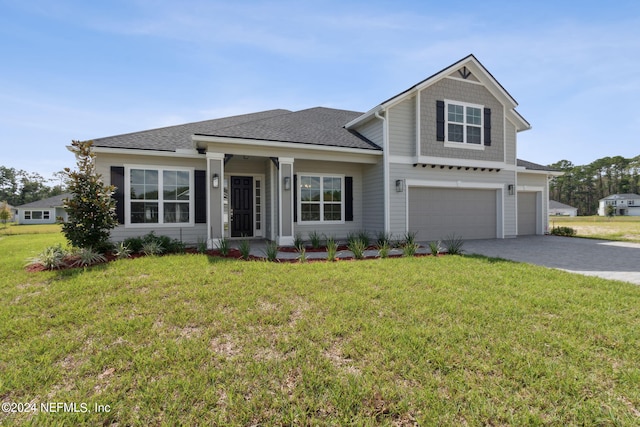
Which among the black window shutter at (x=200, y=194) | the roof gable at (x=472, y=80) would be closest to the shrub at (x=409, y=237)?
the roof gable at (x=472, y=80)

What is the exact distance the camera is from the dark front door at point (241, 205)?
11.2m

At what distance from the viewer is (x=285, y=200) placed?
944 cm

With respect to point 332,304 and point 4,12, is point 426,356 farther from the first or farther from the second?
point 4,12

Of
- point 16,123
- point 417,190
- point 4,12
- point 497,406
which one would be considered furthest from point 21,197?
point 497,406

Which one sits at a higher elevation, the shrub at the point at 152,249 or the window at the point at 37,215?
the window at the point at 37,215

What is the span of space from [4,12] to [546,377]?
11239mm

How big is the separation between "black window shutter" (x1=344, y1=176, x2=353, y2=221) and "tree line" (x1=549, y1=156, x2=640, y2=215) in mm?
70707

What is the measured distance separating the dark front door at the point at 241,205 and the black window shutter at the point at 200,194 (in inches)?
52.6

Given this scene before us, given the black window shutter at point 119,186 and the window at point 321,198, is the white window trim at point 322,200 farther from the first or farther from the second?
the black window shutter at point 119,186

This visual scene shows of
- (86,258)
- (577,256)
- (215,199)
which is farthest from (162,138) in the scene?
(577,256)

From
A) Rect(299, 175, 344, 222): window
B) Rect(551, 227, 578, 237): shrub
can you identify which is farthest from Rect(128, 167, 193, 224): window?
Rect(551, 227, 578, 237): shrub

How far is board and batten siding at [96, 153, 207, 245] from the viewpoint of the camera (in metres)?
8.95

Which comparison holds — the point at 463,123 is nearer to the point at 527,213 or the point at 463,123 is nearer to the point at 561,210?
the point at 527,213

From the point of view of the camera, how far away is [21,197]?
59.3 metres
